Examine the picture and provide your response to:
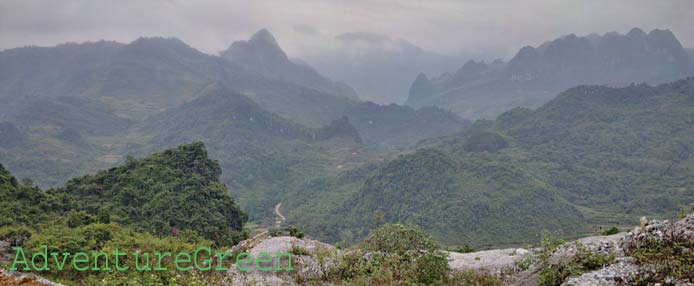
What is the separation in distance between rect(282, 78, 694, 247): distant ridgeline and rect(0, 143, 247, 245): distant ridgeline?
74.2 ft

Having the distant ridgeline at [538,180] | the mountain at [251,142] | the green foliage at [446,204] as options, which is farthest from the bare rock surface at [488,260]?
the mountain at [251,142]

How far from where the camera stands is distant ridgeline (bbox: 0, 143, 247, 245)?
917 inches

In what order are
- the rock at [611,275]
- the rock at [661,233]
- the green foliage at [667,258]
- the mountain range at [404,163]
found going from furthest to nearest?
the mountain range at [404,163] → the rock at [661,233] → the rock at [611,275] → the green foliage at [667,258]

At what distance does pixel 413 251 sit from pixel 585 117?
113 metres

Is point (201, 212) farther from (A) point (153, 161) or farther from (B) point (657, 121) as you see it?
(B) point (657, 121)

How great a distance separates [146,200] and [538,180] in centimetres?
6652

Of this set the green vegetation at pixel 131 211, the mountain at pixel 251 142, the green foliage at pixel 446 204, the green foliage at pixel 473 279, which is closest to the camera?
the green foliage at pixel 473 279

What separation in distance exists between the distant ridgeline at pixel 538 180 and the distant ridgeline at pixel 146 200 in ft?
74.2

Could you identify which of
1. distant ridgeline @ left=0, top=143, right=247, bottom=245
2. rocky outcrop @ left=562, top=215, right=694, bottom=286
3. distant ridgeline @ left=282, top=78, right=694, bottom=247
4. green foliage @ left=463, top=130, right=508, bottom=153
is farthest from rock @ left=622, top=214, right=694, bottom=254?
green foliage @ left=463, top=130, right=508, bottom=153

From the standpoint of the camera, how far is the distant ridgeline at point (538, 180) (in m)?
59.3

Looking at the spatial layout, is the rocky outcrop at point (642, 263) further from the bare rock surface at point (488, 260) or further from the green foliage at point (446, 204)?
the green foliage at point (446, 204)

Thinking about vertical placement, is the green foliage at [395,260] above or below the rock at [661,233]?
below

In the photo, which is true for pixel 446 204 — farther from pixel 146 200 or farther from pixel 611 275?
pixel 611 275

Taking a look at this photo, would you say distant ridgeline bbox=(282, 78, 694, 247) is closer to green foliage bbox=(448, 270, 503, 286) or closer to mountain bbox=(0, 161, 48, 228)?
mountain bbox=(0, 161, 48, 228)
